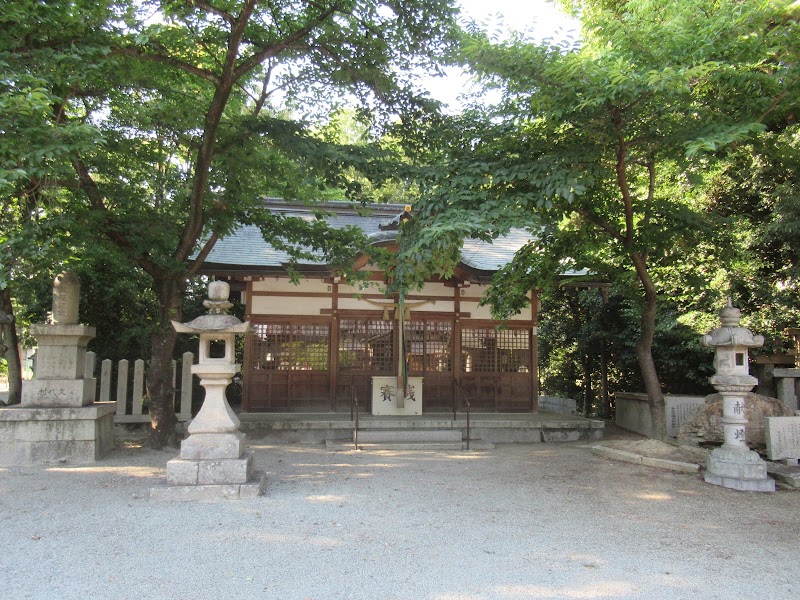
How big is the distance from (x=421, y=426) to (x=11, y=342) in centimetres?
746

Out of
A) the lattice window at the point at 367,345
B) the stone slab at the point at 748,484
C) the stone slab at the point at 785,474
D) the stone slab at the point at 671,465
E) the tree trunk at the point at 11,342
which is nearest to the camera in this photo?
the stone slab at the point at 748,484

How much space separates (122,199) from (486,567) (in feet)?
23.0

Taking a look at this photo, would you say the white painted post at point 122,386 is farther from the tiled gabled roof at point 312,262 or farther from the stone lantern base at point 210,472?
the stone lantern base at point 210,472

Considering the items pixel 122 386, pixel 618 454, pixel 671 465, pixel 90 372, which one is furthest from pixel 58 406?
pixel 671 465

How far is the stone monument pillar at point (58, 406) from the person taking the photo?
7500 millimetres

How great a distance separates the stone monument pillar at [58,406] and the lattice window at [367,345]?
5.05 m

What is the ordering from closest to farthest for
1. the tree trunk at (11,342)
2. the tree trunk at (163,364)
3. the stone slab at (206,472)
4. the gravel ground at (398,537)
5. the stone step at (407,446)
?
1. the gravel ground at (398,537)
2. the stone slab at (206,472)
3. the tree trunk at (163,364)
4. the stone step at (407,446)
5. the tree trunk at (11,342)

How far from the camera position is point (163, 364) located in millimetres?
8391

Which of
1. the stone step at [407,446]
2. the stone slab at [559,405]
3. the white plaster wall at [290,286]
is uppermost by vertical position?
the white plaster wall at [290,286]

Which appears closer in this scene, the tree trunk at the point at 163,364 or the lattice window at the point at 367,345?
the tree trunk at the point at 163,364

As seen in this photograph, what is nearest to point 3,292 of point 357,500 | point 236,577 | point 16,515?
point 16,515

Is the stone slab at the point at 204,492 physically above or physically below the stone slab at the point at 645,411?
below

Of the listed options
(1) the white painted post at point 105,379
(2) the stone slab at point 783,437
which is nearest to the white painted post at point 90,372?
(1) the white painted post at point 105,379

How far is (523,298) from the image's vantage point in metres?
9.45
